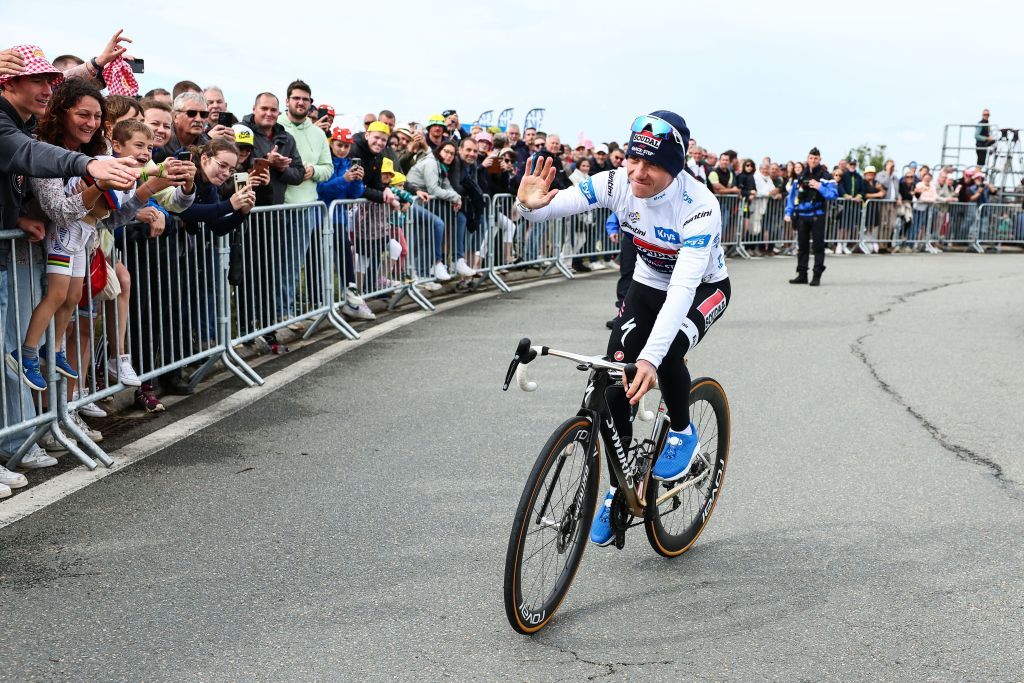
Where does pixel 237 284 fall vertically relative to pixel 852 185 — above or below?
below

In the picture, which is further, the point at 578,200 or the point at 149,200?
the point at 149,200

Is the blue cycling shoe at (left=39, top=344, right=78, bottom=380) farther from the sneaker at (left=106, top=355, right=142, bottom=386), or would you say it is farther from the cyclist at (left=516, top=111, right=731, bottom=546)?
the cyclist at (left=516, top=111, right=731, bottom=546)

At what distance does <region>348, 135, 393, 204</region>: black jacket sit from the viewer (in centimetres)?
1174

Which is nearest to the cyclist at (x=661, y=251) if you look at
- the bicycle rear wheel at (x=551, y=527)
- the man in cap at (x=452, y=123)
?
the bicycle rear wheel at (x=551, y=527)

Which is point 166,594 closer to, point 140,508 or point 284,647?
point 284,647

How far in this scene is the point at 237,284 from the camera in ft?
27.8

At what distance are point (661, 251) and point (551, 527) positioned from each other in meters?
1.28

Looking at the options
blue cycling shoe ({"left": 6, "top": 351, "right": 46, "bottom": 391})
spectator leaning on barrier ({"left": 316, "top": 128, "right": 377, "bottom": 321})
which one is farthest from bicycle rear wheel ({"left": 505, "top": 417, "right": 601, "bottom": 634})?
spectator leaning on barrier ({"left": 316, "top": 128, "right": 377, "bottom": 321})

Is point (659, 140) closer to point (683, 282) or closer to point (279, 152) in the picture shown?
point (683, 282)

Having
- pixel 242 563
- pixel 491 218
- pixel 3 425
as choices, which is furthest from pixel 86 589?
pixel 491 218

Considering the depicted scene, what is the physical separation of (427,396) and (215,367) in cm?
189

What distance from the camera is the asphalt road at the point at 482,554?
12.8 feet

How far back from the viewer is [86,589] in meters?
4.39

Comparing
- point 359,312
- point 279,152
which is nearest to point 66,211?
point 279,152
